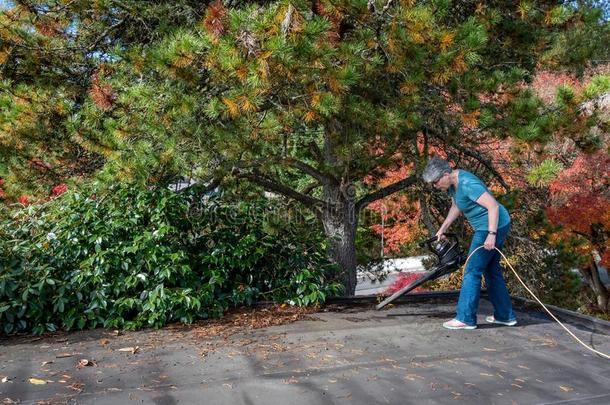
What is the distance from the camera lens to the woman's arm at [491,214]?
4266 millimetres

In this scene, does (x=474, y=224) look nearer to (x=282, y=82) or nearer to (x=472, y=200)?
(x=472, y=200)

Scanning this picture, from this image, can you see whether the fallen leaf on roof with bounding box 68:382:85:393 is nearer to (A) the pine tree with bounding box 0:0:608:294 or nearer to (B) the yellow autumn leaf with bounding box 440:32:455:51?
(A) the pine tree with bounding box 0:0:608:294

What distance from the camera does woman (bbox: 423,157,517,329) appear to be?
14.1 ft

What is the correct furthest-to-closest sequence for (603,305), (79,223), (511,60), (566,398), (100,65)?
(603,305)
(511,60)
(100,65)
(79,223)
(566,398)

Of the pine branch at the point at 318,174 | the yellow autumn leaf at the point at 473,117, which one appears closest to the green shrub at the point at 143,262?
the pine branch at the point at 318,174

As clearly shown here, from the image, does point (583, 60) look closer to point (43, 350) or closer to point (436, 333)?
point (436, 333)

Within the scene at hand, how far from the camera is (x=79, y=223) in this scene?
17.0ft

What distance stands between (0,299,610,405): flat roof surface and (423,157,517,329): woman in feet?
0.77

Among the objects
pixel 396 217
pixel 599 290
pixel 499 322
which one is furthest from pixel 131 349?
pixel 599 290

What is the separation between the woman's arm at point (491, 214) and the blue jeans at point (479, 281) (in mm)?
137

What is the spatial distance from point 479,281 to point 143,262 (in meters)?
2.89

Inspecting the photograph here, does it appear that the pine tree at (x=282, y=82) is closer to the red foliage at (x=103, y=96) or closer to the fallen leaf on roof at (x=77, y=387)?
the red foliage at (x=103, y=96)

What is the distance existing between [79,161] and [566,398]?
215 inches

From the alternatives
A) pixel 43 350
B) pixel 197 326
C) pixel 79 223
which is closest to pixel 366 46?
pixel 197 326
